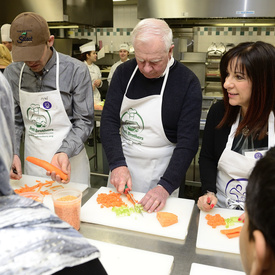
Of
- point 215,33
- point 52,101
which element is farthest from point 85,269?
point 215,33

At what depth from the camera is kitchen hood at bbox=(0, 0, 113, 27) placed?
3.89 meters

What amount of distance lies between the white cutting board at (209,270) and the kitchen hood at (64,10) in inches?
145

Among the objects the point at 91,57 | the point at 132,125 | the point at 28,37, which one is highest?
the point at 28,37

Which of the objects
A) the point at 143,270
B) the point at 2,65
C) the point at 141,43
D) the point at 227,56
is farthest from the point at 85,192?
the point at 2,65

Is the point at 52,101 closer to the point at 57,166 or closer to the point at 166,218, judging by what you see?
the point at 57,166

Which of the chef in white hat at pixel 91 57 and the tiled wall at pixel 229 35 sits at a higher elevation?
the tiled wall at pixel 229 35

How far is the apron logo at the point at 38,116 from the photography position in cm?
170

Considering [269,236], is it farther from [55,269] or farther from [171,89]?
[171,89]

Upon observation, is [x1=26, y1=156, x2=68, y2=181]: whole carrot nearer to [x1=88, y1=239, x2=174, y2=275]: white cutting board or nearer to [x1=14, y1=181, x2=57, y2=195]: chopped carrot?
[x1=14, y1=181, x2=57, y2=195]: chopped carrot

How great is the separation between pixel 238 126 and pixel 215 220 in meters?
0.47

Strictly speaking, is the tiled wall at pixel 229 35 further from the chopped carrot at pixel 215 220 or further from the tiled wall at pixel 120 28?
the chopped carrot at pixel 215 220

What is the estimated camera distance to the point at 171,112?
1.54 meters

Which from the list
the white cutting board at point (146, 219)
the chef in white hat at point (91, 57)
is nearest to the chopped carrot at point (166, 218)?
the white cutting board at point (146, 219)

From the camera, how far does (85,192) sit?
1460 millimetres
